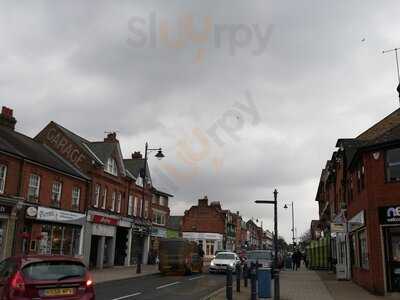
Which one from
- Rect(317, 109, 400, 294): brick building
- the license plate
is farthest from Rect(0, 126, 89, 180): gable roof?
Rect(317, 109, 400, 294): brick building

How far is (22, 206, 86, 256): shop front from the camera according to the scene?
2717 cm

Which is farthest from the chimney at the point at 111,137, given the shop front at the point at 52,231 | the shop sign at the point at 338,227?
the shop sign at the point at 338,227

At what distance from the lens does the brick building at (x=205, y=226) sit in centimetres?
7669

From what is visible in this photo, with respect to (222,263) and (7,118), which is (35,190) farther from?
(222,263)

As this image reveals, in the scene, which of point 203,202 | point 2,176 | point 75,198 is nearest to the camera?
point 2,176

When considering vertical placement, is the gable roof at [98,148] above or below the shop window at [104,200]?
above

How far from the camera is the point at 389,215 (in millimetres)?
17516

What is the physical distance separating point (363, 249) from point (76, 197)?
67.6 ft

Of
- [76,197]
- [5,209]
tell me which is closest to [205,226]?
[76,197]

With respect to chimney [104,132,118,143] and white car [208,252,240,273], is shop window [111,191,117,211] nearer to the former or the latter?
chimney [104,132,118,143]

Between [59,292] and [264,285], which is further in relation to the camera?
[264,285]

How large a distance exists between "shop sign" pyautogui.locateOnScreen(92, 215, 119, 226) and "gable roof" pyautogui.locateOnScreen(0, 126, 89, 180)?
3148mm

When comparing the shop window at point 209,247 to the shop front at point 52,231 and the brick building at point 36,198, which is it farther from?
the shop front at point 52,231

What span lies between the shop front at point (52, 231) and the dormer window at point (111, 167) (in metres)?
5.59
